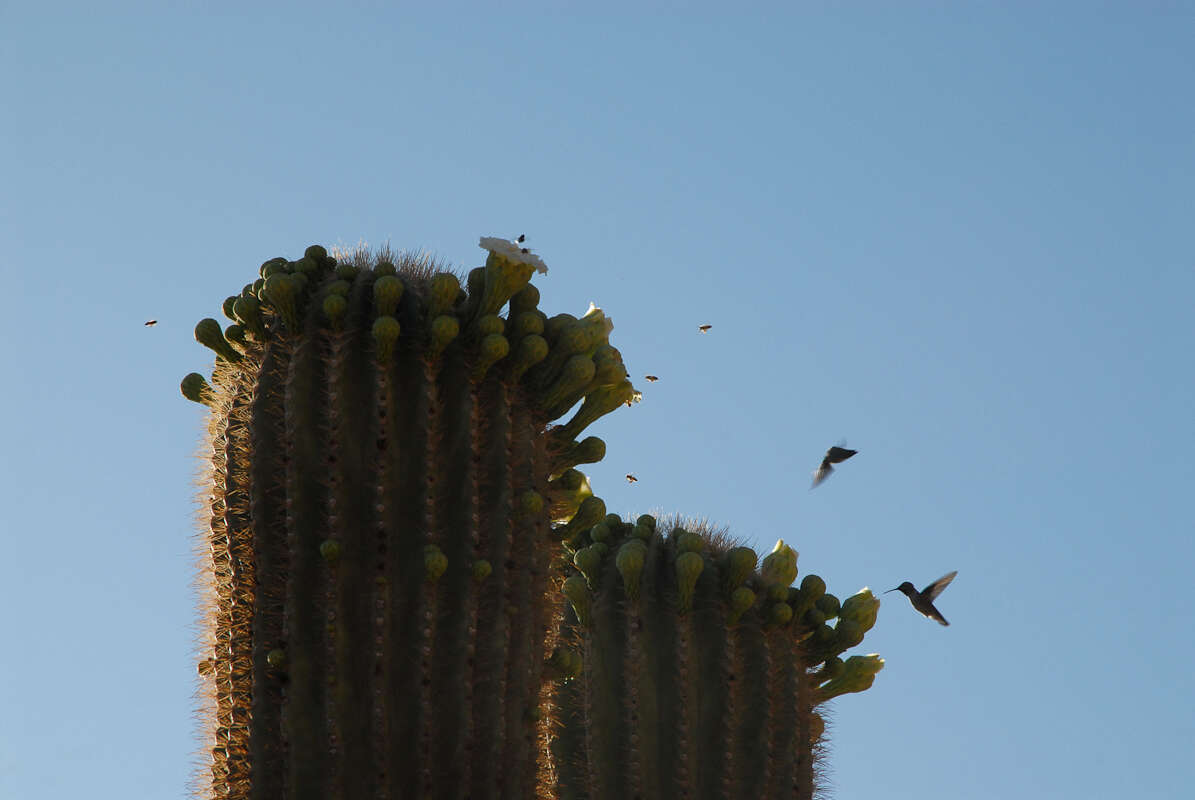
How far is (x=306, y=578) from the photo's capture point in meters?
4.34

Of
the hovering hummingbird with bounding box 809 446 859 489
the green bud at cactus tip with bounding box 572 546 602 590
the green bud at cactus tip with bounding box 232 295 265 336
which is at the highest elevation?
the hovering hummingbird with bounding box 809 446 859 489

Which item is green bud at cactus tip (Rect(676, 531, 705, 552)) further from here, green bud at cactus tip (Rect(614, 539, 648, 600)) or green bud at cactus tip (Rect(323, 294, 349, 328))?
green bud at cactus tip (Rect(323, 294, 349, 328))

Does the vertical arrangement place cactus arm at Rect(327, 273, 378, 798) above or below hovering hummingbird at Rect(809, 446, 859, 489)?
below

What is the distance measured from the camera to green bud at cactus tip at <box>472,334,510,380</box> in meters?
4.49

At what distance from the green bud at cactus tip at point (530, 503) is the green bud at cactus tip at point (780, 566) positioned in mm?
1916

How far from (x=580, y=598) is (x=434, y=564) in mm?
1953

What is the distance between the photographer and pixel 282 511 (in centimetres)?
439

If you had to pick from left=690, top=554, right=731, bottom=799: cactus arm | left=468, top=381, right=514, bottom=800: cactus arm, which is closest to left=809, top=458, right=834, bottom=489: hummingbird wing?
left=690, top=554, right=731, bottom=799: cactus arm

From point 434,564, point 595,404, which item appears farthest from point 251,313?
point 595,404

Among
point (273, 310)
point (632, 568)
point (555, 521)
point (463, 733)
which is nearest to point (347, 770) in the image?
point (463, 733)

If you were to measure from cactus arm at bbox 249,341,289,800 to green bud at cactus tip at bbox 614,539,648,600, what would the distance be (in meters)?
2.02

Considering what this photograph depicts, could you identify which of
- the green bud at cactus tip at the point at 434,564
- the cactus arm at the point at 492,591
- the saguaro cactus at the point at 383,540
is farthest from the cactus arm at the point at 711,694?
the green bud at cactus tip at the point at 434,564

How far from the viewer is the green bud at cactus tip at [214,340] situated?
16.0ft

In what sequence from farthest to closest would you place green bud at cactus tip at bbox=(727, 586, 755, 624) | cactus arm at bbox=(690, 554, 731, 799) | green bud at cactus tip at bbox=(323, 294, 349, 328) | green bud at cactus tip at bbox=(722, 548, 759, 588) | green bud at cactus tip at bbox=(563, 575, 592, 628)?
green bud at cactus tip at bbox=(563, 575, 592, 628) < green bud at cactus tip at bbox=(722, 548, 759, 588) < green bud at cactus tip at bbox=(727, 586, 755, 624) < cactus arm at bbox=(690, 554, 731, 799) < green bud at cactus tip at bbox=(323, 294, 349, 328)
